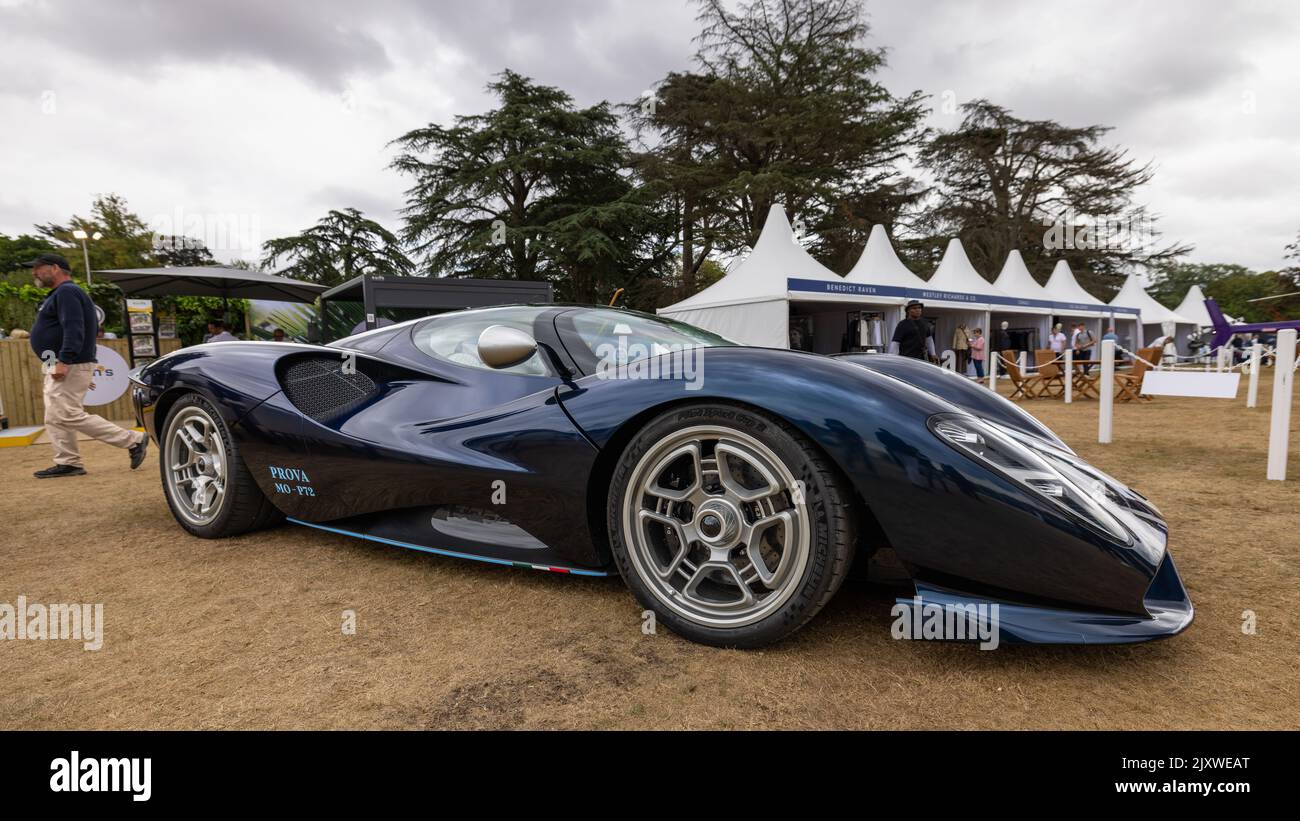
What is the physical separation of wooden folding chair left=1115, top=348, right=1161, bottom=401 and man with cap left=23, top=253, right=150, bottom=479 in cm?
1261

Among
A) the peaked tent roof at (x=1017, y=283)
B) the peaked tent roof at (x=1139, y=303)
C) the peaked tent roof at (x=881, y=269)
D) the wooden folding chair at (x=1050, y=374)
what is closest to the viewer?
the wooden folding chair at (x=1050, y=374)

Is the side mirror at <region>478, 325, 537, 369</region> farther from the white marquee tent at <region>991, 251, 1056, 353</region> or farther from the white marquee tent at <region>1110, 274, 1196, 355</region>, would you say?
the white marquee tent at <region>1110, 274, 1196, 355</region>

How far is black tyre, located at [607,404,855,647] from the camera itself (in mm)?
1624

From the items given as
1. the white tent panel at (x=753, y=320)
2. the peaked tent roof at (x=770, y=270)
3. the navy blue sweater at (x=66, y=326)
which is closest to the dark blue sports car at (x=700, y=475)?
the navy blue sweater at (x=66, y=326)

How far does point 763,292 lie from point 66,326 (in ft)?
38.2

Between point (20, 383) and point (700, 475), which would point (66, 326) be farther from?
point (20, 383)

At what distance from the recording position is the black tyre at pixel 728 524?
1.62 meters

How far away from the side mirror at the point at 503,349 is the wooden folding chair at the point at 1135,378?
35.8 ft

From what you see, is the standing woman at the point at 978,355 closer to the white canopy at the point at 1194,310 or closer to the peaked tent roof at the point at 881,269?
the peaked tent roof at the point at 881,269

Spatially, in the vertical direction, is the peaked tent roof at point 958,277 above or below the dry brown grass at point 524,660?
above

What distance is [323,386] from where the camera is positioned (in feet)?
8.67

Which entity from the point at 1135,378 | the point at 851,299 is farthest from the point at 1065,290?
the point at 1135,378

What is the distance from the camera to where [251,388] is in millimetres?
2730

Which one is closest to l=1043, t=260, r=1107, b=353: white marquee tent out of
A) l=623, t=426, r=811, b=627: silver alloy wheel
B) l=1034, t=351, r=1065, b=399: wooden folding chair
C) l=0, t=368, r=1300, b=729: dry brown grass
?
l=1034, t=351, r=1065, b=399: wooden folding chair
